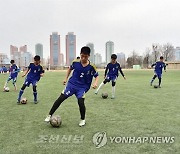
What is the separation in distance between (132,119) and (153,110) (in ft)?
5.53

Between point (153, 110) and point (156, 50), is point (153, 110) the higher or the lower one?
the lower one

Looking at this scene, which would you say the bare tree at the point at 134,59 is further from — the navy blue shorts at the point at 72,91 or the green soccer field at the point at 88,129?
the navy blue shorts at the point at 72,91

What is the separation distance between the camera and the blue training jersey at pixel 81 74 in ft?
21.5

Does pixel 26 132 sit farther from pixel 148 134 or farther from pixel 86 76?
pixel 148 134

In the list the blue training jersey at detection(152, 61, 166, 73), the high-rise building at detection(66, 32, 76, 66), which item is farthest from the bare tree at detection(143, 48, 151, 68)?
the blue training jersey at detection(152, 61, 166, 73)

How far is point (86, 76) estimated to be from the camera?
6598 mm

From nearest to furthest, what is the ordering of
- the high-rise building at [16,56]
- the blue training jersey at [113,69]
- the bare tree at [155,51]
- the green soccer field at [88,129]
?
the green soccer field at [88,129]
the blue training jersey at [113,69]
the bare tree at [155,51]
the high-rise building at [16,56]

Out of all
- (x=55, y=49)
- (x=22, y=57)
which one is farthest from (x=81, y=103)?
(x=22, y=57)

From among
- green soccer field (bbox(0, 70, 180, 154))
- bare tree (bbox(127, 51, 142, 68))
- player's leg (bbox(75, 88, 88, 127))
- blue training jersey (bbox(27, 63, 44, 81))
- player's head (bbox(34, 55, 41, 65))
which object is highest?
bare tree (bbox(127, 51, 142, 68))

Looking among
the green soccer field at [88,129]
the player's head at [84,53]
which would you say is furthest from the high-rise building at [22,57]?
the player's head at [84,53]

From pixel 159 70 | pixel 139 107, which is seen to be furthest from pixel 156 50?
Answer: pixel 139 107

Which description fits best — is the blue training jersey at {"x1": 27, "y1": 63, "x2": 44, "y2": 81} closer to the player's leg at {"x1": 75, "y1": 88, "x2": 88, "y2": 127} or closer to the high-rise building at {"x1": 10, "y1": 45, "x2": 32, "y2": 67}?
the player's leg at {"x1": 75, "y1": 88, "x2": 88, "y2": 127}

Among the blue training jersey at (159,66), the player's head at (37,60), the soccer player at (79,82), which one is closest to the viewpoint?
the soccer player at (79,82)

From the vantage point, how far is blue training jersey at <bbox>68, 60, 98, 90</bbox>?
6.54 meters
